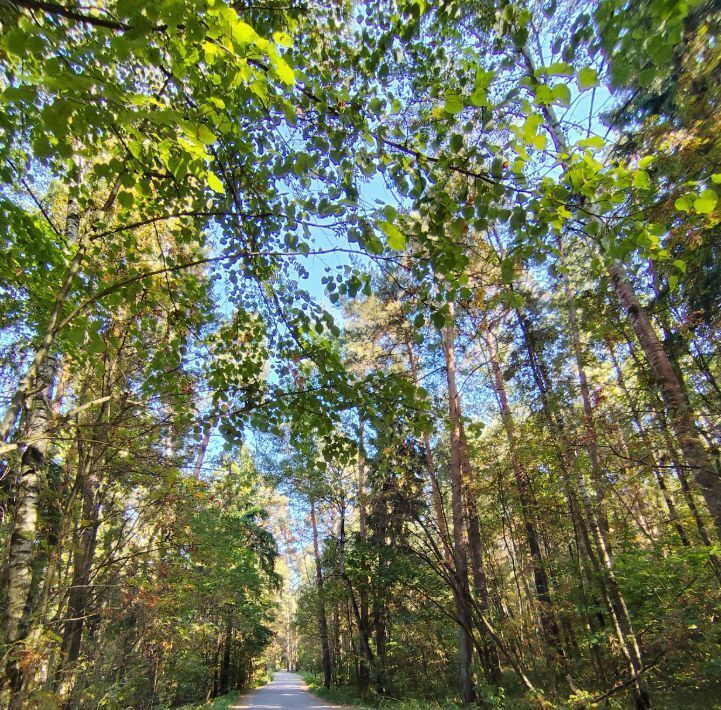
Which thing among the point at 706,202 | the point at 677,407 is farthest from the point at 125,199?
the point at 677,407

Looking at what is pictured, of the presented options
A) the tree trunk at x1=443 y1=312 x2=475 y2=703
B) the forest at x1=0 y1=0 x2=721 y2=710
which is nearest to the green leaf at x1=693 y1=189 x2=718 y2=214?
the forest at x1=0 y1=0 x2=721 y2=710

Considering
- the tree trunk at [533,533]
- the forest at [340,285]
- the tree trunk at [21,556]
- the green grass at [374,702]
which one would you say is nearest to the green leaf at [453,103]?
the forest at [340,285]

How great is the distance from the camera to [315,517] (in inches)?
747

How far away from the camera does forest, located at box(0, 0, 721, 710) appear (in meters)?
1.62

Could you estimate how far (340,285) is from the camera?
2.44 metres

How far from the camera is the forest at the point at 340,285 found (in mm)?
1618

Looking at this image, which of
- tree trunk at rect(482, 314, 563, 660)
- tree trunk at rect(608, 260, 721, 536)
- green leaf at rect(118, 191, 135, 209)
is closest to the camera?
green leaf at rect(118, 191, 135, 209)

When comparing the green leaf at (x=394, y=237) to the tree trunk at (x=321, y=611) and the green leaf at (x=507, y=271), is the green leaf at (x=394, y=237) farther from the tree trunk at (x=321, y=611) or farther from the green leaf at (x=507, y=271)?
the tree trunk at (x=321, y=611)

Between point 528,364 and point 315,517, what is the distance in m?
13.5

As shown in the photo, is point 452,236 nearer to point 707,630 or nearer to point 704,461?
point 704,461

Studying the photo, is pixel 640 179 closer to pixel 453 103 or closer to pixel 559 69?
pixel 559 69

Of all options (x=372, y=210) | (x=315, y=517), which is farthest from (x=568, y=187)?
(x=315, y=517)

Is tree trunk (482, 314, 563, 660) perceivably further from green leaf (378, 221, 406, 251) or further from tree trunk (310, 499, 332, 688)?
tree trunk (310, 499, 332, 688)

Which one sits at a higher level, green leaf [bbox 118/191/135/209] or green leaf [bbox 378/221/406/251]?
green leaf [bbox 118/191/135/209]
